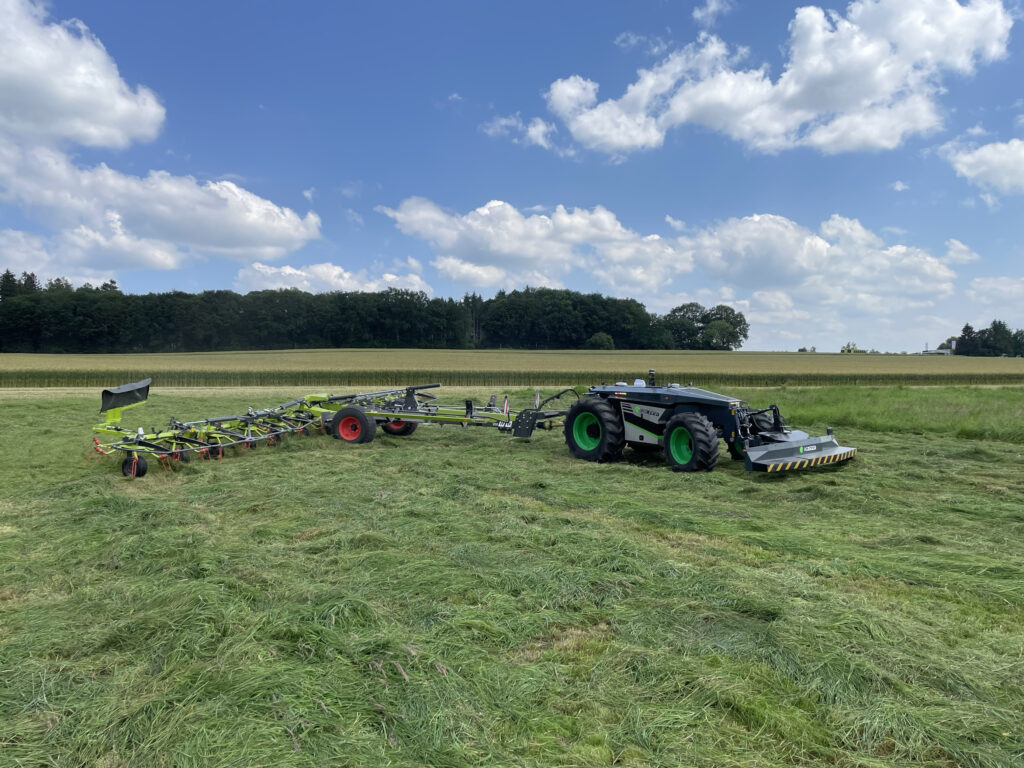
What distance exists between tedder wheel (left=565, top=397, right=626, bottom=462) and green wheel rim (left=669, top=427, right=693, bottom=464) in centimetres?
103

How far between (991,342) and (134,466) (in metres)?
107

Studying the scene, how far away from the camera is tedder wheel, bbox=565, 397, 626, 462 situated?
10141 mm

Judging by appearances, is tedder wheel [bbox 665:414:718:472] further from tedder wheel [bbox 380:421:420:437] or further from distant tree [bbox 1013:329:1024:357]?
distant tree [bbox 1013:329:1024:357]

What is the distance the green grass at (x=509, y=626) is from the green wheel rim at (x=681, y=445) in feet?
4.97

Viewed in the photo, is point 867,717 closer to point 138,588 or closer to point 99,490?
point 138,588

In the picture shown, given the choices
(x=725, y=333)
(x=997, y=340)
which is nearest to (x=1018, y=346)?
(x=997, y=340)

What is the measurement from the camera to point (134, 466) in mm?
8711

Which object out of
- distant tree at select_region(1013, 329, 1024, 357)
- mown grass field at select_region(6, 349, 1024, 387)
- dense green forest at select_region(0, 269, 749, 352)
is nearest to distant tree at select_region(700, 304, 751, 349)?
dense green forest at select_region(0, 269, 749, 352)

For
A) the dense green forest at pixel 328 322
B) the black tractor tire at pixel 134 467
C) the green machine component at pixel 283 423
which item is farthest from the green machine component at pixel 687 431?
the dense green forest at pixel 328 322

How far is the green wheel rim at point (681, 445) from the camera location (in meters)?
9.30

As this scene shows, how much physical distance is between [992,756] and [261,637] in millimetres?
3537

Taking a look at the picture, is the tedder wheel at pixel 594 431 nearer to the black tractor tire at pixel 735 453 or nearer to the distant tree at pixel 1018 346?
the black tractor tire at pixel 735 453

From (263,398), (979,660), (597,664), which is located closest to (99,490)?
(597,664)

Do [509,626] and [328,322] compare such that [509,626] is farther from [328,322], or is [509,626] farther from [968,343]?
[968,343]
